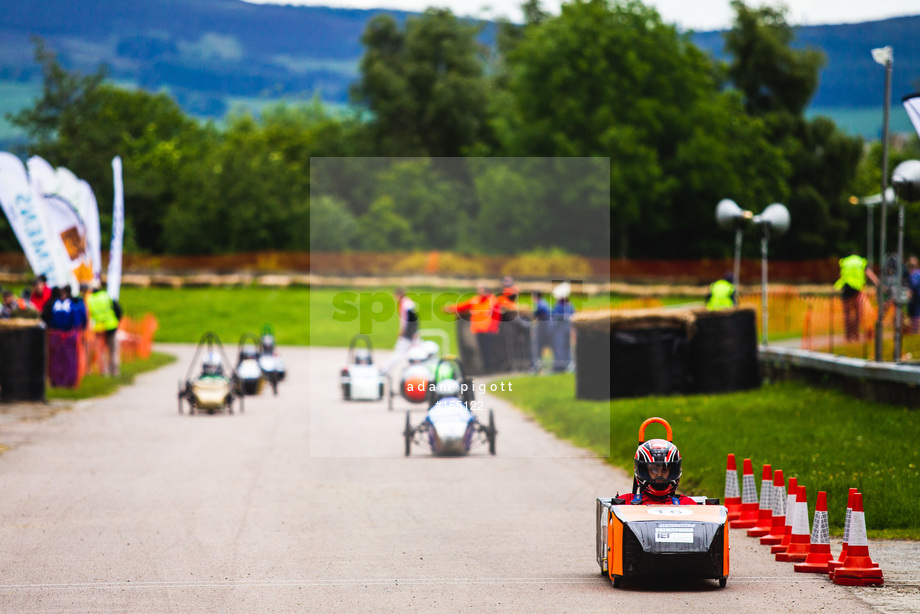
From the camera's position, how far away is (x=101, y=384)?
26.0 meters

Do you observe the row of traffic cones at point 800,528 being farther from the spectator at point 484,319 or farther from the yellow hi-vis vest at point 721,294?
the spectator at point 484,319

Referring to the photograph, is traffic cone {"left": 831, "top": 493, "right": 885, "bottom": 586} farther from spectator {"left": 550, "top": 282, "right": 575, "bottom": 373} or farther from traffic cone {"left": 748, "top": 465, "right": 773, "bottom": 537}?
spectator {"left": 550, "top": 282, "right": 575, "bottom": 373}

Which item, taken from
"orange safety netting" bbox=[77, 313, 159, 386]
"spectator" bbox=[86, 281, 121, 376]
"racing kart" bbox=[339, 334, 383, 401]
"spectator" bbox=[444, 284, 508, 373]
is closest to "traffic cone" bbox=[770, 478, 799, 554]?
"racing kart" bbox=[339, 334, 383, 401]

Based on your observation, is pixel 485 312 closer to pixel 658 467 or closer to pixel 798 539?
pixel 798 539

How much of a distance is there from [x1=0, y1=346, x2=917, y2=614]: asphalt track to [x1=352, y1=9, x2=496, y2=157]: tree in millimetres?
68966

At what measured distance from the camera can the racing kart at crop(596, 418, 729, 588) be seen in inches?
314

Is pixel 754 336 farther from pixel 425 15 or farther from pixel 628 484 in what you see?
pixel 425 15

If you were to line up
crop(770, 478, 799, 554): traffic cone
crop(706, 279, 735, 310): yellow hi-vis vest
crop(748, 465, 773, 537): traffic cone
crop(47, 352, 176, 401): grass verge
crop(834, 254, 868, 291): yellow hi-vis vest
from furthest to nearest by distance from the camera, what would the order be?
crop(706, 279, 735, 310): yellow hi-vis vest → crop(834, 254, 868, 291): yellow hi-vis vest → crop(47, 352, 176, 401): grass verge → crop(748, 465, 773, 537): traffic cone → crop(770, 478, 799, 554): traffic cone

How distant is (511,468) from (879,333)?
5.81m

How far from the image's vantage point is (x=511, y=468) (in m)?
14.7

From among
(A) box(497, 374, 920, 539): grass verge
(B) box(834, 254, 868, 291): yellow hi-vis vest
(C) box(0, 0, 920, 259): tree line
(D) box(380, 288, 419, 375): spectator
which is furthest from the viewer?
(C) box(0, 0, 920, 259): tree line

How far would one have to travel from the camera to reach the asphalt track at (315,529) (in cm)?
779

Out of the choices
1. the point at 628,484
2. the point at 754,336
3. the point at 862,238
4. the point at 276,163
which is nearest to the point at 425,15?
the point at 276,163

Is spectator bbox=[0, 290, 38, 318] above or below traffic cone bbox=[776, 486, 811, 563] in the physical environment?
above
